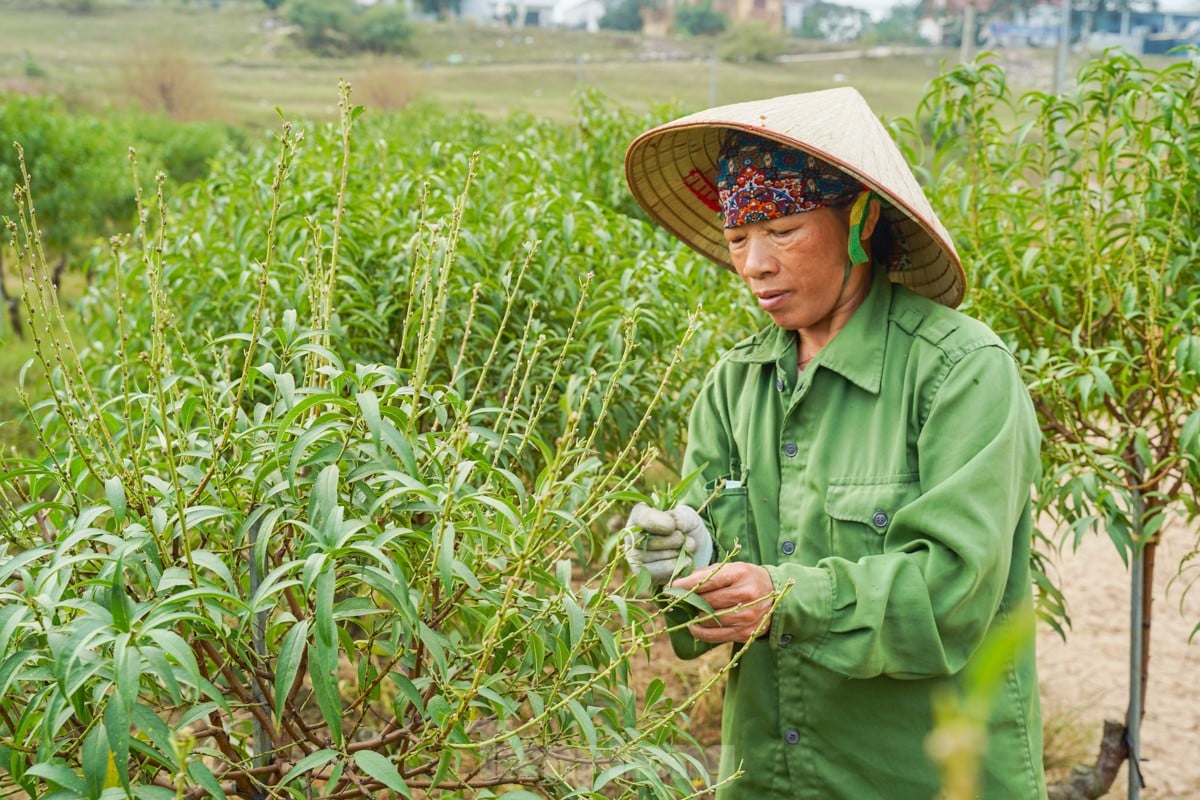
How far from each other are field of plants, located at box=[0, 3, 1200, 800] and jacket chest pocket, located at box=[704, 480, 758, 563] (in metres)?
0.19

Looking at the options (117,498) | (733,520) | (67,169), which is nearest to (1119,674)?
(733,520)

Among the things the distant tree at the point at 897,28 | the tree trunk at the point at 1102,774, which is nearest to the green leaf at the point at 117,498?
the tree trunk at the point at 1102,774

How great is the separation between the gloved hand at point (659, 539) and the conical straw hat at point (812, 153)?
0.56 metres

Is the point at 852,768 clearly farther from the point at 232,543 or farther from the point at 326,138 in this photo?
the point at 326,138

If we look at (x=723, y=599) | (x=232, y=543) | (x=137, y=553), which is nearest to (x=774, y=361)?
(x=723, y=599)

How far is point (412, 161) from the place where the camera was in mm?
4691

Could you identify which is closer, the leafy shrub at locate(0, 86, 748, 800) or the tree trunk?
the leafy shrub at locate(0, 86, 748, 800)

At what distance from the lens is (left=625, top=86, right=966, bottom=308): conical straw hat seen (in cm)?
172

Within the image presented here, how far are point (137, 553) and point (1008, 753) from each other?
1.29 meters

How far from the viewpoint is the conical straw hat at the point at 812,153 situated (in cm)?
172

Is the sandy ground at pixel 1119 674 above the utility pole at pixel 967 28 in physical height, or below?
below

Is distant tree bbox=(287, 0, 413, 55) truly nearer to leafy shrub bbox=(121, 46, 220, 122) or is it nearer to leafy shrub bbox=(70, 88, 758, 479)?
leafy shrub bbox=(121, 46, 220, 122)

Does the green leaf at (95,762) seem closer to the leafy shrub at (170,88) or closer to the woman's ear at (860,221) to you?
the woman's ear at (860,221)

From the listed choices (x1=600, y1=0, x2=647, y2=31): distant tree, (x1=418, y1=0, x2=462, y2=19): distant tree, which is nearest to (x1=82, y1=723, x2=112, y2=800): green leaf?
(x1=600, y1=0, x2=647, y2=31): distant tree
